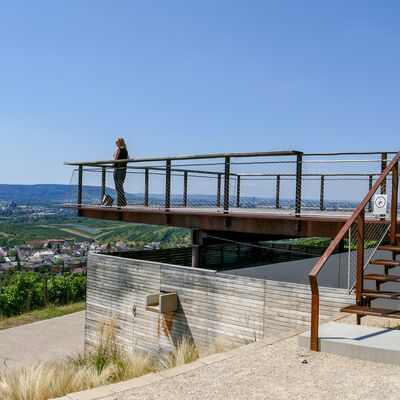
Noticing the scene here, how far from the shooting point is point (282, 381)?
4008 millimetres

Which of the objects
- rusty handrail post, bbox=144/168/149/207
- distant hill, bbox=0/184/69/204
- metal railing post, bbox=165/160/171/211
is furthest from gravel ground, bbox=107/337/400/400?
distant hill, bbox=0/184/69/204

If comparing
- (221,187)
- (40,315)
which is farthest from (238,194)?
(40,315)

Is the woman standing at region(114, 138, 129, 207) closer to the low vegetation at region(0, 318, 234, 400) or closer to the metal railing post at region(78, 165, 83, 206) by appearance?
the metal railing post at region(78, 165, 83, 206)

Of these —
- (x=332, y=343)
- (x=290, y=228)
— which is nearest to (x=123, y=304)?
(x=290, y=228)

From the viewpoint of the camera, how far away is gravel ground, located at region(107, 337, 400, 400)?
12.3 feet

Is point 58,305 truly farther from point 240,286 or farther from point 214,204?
point 240,286

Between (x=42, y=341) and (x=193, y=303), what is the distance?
33.2ft

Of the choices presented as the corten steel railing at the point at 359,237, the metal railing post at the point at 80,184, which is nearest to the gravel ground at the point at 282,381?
the corten steel railing at the point at 359,237

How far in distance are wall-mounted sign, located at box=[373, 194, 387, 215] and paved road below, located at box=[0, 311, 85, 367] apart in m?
9.35

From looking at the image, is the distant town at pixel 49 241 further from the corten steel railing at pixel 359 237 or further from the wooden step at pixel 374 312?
the wooden step at pixel 374 312

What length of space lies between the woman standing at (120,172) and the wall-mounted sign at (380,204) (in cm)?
642

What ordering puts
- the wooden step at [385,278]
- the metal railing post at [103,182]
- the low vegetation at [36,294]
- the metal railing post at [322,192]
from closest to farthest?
the wooden step at [385,278]
the metal railing post at [322,192]
the metal railing post at [103,182]
the low vegetation at [36,294]

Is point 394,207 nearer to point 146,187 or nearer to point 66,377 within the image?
point 66,377

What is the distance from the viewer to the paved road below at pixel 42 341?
15.3 metres
